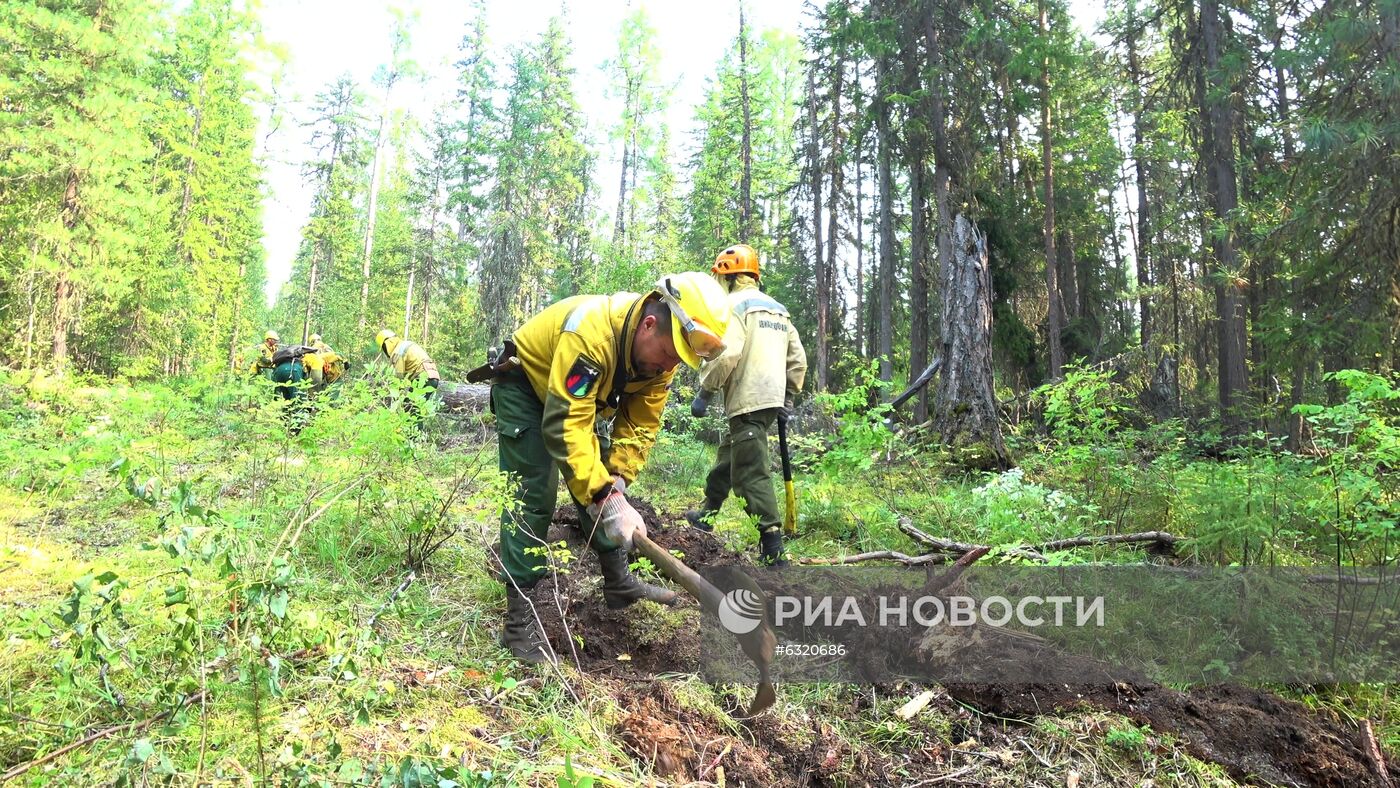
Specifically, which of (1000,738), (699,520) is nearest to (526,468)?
(699,520)

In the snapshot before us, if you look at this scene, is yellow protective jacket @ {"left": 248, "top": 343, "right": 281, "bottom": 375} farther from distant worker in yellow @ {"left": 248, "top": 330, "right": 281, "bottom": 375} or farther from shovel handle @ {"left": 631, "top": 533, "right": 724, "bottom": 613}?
shovel handle @ {"left": 631, "top": 533, "right": 724, "bottom": 613}

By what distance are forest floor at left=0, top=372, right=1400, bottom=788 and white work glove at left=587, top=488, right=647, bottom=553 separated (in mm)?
443

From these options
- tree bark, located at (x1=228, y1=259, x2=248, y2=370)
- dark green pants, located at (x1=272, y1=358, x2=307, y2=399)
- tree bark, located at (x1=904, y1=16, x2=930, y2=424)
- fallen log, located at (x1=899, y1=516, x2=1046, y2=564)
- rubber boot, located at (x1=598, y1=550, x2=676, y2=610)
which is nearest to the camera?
rubber boot, located at (x1=598, y1=550, x2=676, y2=610)

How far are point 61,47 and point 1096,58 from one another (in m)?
19.6

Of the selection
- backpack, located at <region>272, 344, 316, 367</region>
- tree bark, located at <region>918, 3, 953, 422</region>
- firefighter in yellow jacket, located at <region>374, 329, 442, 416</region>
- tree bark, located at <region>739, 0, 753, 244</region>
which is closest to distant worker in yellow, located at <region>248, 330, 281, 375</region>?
backpack, located at <region>272, 344, 316, 367</region>

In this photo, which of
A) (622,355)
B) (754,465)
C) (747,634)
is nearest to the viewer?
(747,634)

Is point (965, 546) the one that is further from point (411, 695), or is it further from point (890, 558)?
point (411, 695)

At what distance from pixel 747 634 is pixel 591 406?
44.5 inches

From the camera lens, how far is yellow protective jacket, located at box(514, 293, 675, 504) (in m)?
2.80

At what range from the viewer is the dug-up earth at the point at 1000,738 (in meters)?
2.24

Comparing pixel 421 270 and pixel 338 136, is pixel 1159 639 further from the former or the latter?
pixel 338 136

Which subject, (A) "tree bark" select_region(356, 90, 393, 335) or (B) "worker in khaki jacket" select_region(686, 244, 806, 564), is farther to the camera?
(A) "tree bark" select_region(356, 90, 393, 335)

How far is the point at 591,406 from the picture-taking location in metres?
2.86

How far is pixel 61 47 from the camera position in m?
11.5
